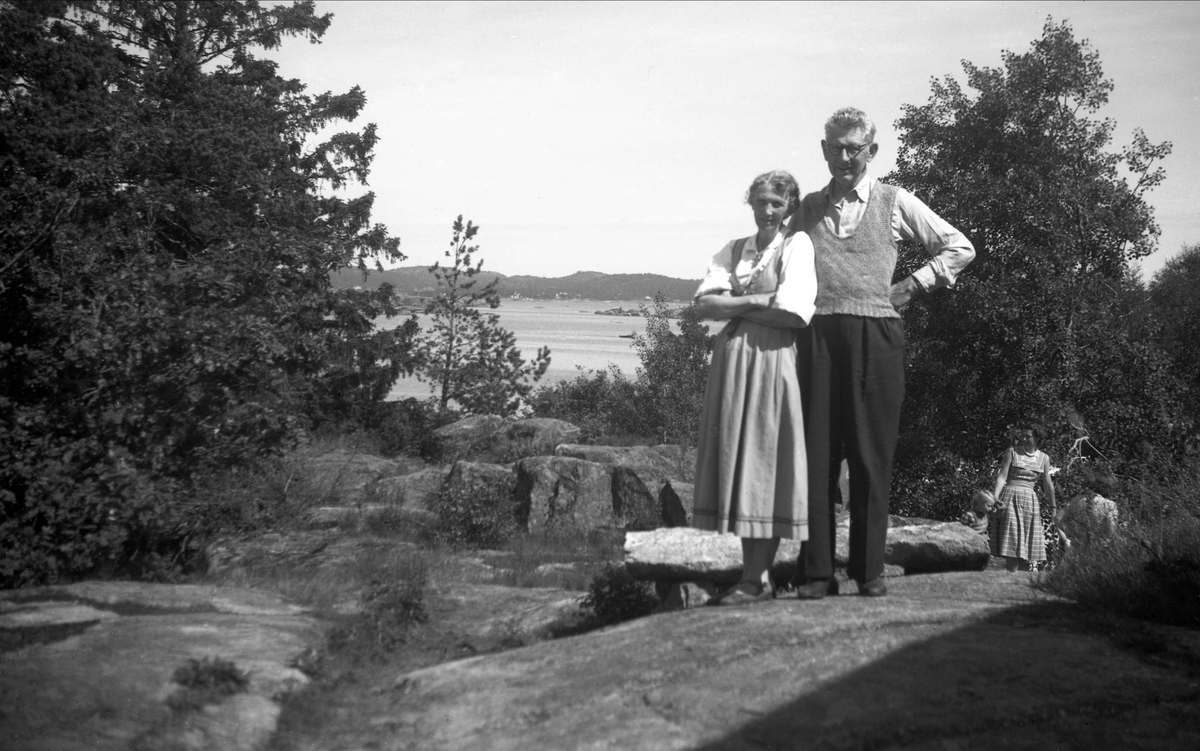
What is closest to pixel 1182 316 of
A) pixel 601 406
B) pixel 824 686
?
pixel 601 406

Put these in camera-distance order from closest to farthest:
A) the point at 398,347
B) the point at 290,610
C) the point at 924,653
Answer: the point at 924,653
the point at 290,610
the point at 398,347

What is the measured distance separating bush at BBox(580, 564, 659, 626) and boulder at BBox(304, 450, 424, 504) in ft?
21.6

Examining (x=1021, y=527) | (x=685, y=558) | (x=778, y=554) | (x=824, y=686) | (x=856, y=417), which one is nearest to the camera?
(x=824, y=686)

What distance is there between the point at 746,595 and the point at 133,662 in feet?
8.21

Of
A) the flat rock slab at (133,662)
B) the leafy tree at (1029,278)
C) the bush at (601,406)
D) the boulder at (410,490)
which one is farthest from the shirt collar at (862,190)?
the bush at (601,406)

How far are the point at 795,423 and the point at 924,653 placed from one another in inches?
47.2

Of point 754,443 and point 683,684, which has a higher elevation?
point 754,443

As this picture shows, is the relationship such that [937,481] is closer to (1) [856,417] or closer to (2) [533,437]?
(2) [533,437]

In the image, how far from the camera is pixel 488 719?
3338mm

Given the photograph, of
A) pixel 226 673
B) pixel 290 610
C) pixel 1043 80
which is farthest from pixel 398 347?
pixel 226 673

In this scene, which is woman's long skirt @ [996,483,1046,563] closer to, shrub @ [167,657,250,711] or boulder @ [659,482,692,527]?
boulder @ [659,482,692,527]

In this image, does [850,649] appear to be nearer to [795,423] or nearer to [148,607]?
[795,423]

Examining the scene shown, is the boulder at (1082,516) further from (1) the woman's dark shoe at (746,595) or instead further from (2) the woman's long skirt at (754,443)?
(2) the woman's long skirt at (754,443)

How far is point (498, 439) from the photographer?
753 inches
